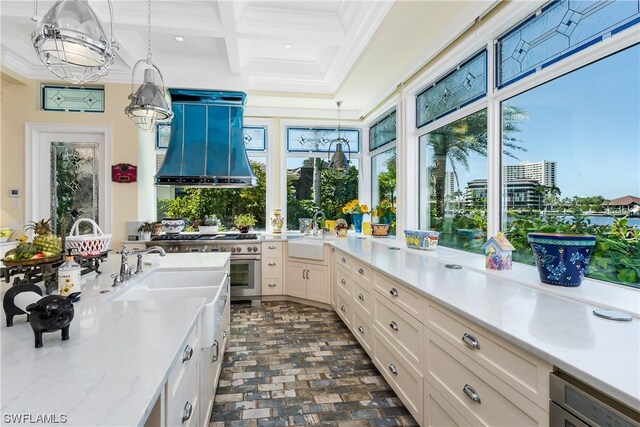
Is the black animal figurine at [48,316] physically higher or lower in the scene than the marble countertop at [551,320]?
higher

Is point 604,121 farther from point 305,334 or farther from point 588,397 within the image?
point 305,334

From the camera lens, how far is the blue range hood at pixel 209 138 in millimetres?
4203

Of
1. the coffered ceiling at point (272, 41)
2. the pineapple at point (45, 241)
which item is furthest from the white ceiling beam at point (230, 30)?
the pineapple at point (45, 241)

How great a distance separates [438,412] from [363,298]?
1.21 meters

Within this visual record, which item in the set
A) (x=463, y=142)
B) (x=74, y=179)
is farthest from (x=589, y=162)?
(x=74, y=179)

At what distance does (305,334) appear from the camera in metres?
3.22

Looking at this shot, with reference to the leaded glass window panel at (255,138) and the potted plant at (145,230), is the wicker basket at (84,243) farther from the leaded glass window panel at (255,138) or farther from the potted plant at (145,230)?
the leaded glass window panel at (255,138)

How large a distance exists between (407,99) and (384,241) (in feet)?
5.47

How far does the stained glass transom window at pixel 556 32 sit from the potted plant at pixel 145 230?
13.7 ft

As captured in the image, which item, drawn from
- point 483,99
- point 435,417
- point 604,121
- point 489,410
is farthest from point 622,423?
point 483,99

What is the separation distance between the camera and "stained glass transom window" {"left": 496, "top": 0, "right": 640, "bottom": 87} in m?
1.53

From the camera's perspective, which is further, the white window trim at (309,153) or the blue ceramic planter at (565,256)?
the white window trim at (309,153)

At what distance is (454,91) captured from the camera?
2.85m

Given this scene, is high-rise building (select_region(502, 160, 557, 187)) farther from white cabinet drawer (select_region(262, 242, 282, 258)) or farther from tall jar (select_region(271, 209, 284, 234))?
Result: tall jar (select_region(271, 209, 284, 234))
